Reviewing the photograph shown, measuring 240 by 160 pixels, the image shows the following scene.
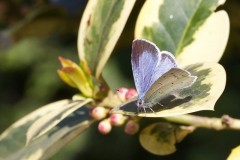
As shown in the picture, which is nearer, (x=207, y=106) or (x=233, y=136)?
(x=207, y=106)

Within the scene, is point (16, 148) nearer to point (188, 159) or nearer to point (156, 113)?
point (156, 113)

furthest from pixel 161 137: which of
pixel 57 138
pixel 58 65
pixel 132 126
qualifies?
pixel 58 65

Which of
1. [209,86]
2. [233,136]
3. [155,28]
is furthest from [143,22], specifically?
[233,136]

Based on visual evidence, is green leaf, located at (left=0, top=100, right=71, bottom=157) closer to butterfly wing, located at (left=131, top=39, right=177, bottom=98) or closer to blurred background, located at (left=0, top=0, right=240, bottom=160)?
butterfly wing, located at (left=131, top=39, right=177, bottom=98)

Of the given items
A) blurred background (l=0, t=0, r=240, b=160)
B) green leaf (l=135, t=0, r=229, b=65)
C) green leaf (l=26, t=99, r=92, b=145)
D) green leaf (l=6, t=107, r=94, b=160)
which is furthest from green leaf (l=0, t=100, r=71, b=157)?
blurred background (l=0, t=0, r=240, b=160)

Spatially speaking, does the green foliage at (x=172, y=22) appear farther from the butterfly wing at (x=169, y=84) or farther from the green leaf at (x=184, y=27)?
the butterfly wing at (x=169, y=84)

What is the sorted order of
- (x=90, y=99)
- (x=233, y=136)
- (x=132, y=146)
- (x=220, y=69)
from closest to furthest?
(x=220, y=69), (x=90, y=99), (x=233, y=136), (x=132, y=146)

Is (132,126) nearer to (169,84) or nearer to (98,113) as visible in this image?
(98,113)

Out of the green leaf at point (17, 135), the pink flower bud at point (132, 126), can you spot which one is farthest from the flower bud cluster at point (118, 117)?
the green leaf at point (17, 135)
